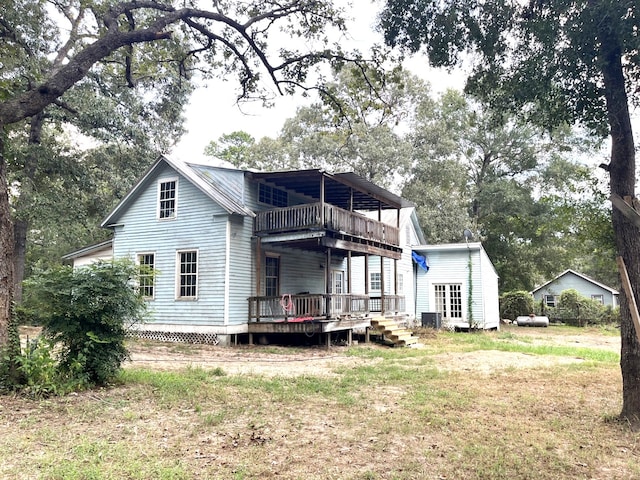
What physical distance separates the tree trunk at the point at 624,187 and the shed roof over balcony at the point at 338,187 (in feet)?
29.6

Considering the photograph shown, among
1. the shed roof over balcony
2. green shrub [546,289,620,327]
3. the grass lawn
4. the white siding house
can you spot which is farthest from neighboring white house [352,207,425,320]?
the grass lawn

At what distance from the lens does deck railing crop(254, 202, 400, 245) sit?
14445 mm

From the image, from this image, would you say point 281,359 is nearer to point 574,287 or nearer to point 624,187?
point 624,187

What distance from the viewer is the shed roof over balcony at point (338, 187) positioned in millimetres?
14945

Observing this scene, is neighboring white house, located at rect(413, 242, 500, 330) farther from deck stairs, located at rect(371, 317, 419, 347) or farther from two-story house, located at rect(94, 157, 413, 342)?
two-story house, located at rect(94, 157, 413, 342)

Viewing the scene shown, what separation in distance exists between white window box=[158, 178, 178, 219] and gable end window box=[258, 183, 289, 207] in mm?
2976

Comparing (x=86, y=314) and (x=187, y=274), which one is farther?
(x=187, y=274)

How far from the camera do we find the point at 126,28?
1072 cm

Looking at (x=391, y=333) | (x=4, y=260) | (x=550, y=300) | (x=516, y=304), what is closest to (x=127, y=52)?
(x=4, y=260)

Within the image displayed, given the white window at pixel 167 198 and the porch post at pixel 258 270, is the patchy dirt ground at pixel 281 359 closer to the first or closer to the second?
the porch post at pixel 258 270

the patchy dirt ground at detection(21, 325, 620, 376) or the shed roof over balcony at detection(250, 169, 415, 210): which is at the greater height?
the shed roof over balcony at detection(250, 169, 415, 210)

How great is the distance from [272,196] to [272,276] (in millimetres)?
2946

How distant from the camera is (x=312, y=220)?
14.5m

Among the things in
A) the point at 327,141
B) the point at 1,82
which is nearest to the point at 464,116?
the point at 327,141
